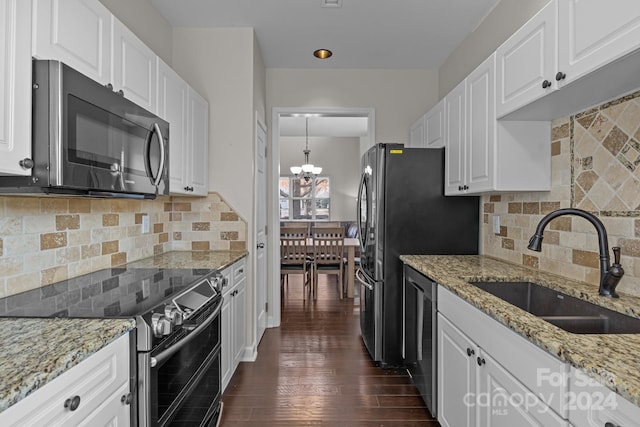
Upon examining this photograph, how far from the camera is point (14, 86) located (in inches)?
42.0

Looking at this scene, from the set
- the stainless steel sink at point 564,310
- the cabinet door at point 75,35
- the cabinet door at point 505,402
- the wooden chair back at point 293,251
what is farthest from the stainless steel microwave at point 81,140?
the wooden chair back at point 293,251

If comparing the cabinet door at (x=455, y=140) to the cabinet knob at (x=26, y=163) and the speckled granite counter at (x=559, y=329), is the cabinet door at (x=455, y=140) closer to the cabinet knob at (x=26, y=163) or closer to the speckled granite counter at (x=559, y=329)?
the speckled granite counter at (x=559, y=329)

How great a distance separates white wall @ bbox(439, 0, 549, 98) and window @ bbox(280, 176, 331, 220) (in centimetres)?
530

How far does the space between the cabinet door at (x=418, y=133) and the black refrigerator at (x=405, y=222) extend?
24.7 inches

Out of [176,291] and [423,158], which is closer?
[176,291]

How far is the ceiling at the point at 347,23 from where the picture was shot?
2.62 meters

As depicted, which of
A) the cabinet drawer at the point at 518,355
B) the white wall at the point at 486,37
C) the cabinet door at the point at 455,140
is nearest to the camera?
the cabinet drawer at the point at 518,355

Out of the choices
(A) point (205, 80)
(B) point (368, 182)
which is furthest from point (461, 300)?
(A) point (205, 80)

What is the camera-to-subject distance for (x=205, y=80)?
2.99 metres

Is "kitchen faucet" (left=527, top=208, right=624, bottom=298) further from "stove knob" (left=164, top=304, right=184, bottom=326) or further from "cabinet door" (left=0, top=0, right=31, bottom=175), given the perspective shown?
"cabinet door" (left=0, top=0, right=31, bottom=175)

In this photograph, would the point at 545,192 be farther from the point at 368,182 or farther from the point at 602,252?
the point at 368,182

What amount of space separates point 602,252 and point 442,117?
5.40 ft

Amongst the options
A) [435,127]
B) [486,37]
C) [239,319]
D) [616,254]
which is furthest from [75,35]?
[486,37]

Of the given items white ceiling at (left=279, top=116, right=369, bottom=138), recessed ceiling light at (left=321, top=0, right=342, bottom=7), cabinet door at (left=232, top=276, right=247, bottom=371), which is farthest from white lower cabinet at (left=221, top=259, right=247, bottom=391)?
white ceiling at (left=279, top=116, right=369, bottom=138)
